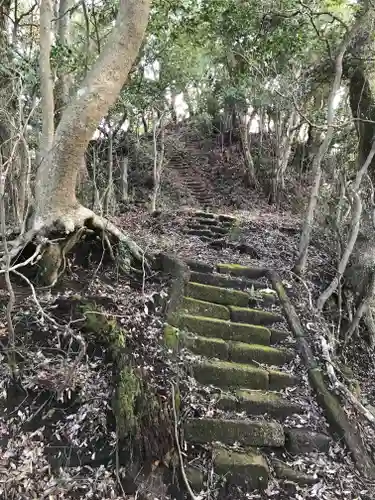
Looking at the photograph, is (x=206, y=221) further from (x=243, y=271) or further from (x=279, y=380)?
(x=279, y=380)

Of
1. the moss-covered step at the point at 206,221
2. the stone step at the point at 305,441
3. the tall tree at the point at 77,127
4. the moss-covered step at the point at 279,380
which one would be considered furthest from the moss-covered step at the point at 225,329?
the moss-covered step at the point at 206,221

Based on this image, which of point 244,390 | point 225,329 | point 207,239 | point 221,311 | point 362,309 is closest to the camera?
point 244,390

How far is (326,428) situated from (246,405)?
826 mm

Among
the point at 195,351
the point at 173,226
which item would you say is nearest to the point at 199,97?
the point at 173,226

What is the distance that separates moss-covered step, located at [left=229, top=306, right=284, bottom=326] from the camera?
5.34 metres

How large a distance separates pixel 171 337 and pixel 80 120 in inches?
102

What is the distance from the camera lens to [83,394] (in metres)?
3.87

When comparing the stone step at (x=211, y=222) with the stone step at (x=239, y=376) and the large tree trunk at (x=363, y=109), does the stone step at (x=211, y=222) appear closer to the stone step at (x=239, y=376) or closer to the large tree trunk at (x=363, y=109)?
the large tree trunk at (x=363, y=109)

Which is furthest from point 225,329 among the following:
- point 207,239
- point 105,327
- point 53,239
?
point 207,239

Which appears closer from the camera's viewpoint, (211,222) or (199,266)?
(199,266)

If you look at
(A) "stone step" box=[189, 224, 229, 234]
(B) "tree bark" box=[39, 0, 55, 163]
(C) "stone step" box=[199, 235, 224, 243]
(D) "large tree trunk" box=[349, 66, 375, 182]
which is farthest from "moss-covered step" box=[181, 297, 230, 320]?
(D) "large tree trunk" box=[349, 66, 375, 182]

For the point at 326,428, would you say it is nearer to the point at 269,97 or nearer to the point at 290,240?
the point at 290,240

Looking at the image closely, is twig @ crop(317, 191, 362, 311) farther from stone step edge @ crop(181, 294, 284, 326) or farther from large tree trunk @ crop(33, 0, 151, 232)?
large tree trunk @ crop(33, 0, 151, 232)

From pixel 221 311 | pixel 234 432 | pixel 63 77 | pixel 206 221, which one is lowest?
pixel 234 432
